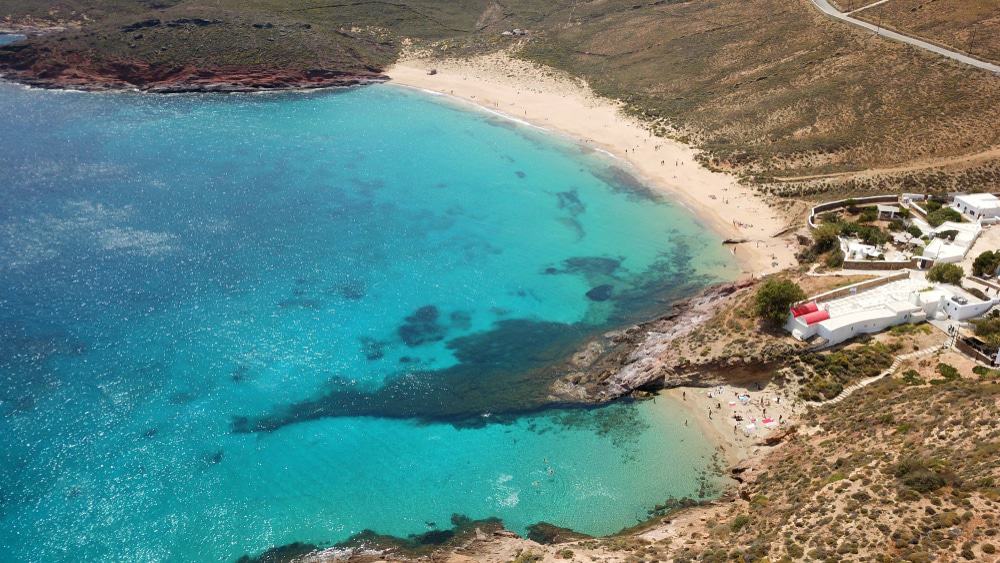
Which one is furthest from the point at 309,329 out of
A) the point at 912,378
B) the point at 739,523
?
the point at 912,378

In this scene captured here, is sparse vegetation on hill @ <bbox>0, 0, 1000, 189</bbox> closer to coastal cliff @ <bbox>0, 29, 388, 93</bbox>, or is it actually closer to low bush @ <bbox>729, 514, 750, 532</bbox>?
coastal cliff @ <bbox>0, 29, 388, 93</bbox>

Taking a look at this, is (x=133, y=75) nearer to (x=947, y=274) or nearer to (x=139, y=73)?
(x=139, y=73)

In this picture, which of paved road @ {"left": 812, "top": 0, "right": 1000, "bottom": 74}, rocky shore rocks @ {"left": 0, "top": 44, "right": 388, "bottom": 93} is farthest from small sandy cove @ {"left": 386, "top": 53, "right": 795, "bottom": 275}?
paved road @ {"left": 812, "top": 0, "right": 1000, "bottom": 74}

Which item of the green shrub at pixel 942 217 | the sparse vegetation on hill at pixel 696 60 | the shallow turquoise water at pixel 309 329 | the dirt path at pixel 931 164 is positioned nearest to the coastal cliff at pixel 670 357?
the shallow turquoise water at pixel 309 329

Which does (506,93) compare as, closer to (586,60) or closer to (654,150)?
(586,60)

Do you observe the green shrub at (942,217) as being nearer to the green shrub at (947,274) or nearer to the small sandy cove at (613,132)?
the green shrub at (947,274)
